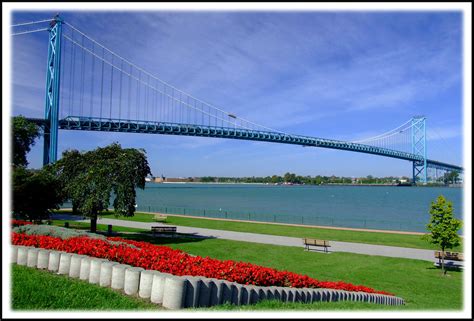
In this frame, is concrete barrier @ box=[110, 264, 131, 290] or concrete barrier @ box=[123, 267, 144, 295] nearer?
concrete barrier @ box=[123, 267, 144, 295]

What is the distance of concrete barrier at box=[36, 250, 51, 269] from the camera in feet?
22.5

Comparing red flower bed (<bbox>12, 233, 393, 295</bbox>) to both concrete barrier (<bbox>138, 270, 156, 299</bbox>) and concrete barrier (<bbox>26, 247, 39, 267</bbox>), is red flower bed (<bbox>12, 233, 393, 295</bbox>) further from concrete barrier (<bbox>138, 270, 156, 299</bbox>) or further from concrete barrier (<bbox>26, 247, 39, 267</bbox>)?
concrete barrier (<bbox>138, 270, 156, 299</bbox>)

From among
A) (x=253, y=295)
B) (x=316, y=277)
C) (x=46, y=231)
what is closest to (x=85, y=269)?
(x=253, y=295)

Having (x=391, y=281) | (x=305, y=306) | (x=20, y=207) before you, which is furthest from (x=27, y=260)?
(x=391, y=281)

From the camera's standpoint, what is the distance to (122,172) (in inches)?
662

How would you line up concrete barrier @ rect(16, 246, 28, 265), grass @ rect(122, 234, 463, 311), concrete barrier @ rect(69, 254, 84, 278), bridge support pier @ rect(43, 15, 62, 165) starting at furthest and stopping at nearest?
bridge support pier @ rect(43, 15, 62, 165), grass @ rect(122, 234, 463, 311), concrete barrier @ rect(16, 246, 28, 265), concrete barrier @ rect(69, 254, 84, 278)

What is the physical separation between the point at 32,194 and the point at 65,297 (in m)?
11.3

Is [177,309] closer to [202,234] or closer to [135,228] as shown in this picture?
Answer: [202,234]

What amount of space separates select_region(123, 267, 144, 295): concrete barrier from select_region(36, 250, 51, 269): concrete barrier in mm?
2097

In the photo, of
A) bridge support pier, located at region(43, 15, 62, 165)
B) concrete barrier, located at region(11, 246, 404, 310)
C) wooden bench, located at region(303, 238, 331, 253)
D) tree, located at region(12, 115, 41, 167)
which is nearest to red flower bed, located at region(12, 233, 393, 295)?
concrete barrier, located at region(11, 246, 404, 310)

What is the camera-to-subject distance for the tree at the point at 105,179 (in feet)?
54.7

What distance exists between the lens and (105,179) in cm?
1673

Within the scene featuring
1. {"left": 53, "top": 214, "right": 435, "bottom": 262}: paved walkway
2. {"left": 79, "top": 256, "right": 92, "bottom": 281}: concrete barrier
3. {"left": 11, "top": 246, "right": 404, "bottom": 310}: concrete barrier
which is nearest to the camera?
{"left": 11, "top": 246, "right": 404, "bottom": 310}: concrete barrier

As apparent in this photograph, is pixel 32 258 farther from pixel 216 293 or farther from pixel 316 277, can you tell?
pixel 316 277
